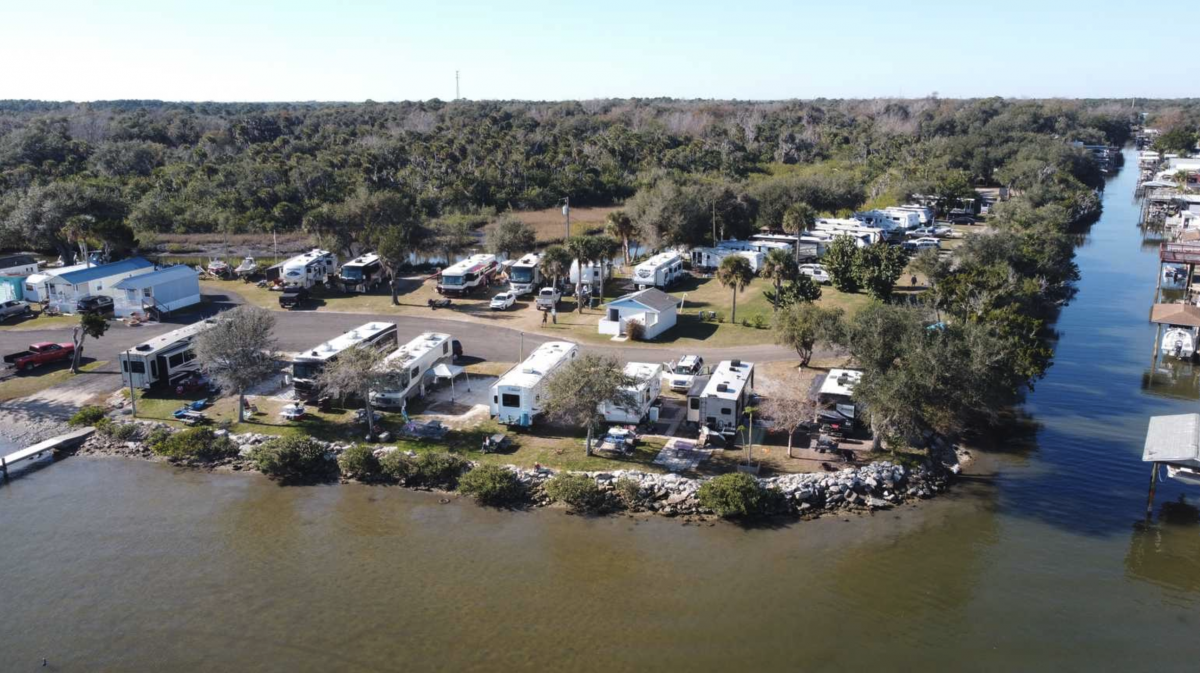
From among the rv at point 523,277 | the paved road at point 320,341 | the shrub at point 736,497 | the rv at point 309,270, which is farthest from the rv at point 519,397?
the rv at point 309,270

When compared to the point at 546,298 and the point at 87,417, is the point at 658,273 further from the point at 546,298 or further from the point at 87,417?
the point at 87,417

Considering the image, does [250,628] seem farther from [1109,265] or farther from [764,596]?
[1109,265]

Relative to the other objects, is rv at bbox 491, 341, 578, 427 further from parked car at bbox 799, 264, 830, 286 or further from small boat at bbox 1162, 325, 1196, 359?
small boat at bbox 1162, 325, 1196, 359

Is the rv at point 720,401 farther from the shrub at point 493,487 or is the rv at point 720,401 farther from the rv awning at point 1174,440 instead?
the rv awning at point 1174,440

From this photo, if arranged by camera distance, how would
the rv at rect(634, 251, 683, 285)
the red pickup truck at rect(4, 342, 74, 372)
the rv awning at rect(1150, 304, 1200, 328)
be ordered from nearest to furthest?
the red pickup truck at rect(4, 342, 74, 372) < the rv awning at rect(1150, 304, 1200, 328) < the rv at rect(634, 251, 683, 285)

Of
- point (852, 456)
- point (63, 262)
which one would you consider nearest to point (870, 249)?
point (852, 456)

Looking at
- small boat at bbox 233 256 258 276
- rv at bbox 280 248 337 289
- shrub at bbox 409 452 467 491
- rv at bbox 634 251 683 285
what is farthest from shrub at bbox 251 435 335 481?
small boat at bbox 233 256 258 276
